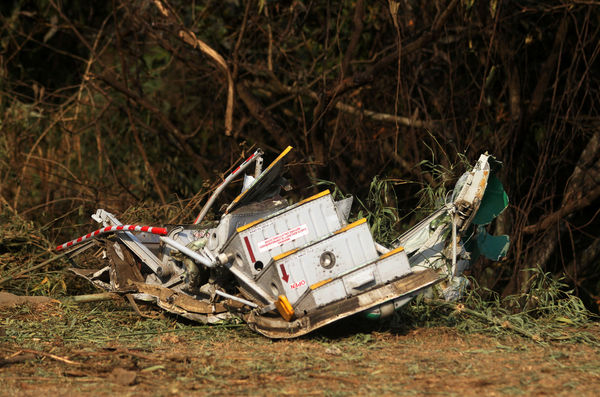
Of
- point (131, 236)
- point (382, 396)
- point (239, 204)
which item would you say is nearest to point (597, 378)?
point (382, 396)

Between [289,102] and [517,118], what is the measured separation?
320 centimetres

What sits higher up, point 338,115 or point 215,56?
point 215,56

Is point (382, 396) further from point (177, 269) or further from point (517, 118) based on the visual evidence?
point (517, 118)

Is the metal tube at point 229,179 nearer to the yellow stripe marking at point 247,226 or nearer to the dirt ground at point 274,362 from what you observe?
the yellow stripe marking at point 247,226

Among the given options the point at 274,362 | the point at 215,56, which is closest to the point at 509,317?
the point at 274,362

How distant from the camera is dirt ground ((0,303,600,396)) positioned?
170 inches

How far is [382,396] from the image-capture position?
4.13m

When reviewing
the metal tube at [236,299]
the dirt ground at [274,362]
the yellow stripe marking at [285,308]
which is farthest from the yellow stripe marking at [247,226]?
the dirt ground at [274,362]

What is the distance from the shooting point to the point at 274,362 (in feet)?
16.0

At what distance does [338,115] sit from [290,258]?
4.79 m

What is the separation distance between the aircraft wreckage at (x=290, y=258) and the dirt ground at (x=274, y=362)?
10.3 inches

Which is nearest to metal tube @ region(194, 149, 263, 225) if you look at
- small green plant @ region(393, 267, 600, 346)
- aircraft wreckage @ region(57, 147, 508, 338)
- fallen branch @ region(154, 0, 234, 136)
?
aircraft wreckage @ region(57, 147, 508, 338)

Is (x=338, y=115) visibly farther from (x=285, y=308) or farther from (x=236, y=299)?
(x=285, y=308)

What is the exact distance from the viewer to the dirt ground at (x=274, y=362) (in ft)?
14.2
